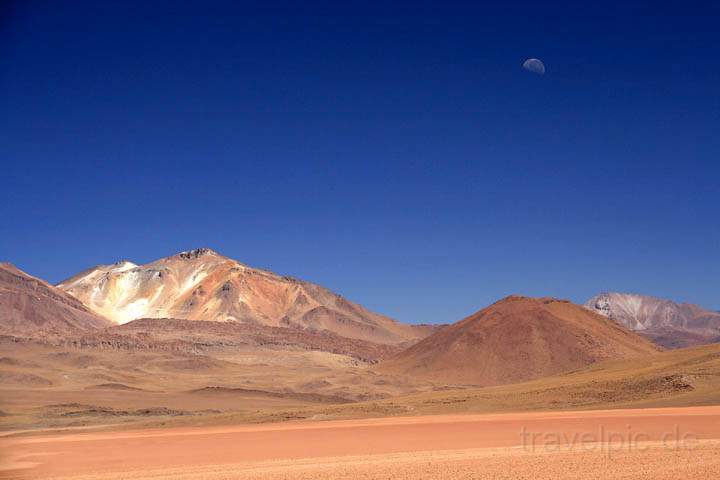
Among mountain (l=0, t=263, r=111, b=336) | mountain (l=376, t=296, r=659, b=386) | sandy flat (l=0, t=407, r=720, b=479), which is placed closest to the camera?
sandy flat (l=0, t=407, r=720, b=479)

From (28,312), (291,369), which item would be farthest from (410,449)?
(28,312)

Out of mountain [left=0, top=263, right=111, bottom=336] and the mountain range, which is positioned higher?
mountain [left=0, top=263, right=111, bottom=336]

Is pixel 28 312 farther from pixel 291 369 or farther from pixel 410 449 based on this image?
pixel 410 449

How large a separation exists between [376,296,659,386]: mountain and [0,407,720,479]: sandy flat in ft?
189

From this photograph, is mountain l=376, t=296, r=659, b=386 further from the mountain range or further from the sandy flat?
the sandy flat

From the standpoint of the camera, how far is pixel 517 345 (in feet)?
353

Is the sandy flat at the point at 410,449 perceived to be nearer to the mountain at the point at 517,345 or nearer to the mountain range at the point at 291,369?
the mountain range at the point at 291,369

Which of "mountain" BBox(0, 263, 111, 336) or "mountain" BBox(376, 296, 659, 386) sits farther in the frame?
"mountain" BBox(0, 263, 111, 336)

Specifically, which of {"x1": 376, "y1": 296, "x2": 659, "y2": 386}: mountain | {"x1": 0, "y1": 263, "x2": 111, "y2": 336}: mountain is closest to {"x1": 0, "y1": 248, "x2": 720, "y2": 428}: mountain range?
{"x1": 376, "y1": 296, "x2": 659, "y2": 386}: mountain

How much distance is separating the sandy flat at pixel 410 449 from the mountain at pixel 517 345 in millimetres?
57720

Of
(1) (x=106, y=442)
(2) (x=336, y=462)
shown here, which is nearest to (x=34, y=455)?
(1) (x=106, y=442)

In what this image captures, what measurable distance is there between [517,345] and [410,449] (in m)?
77.8

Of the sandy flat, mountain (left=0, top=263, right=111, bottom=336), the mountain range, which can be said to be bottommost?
the sandy flat

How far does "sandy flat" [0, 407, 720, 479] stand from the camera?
80.9 feet
